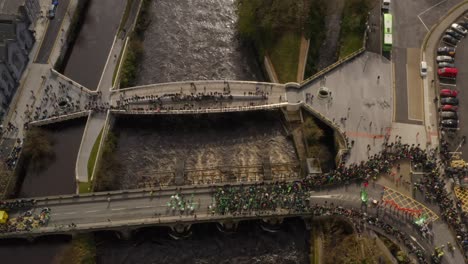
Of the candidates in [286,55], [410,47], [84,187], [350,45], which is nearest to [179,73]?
[286,55]

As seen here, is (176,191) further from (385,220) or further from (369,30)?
(369,30)

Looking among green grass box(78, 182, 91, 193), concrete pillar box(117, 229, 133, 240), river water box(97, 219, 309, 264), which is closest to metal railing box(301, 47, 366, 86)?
river water box(97, 219, 309, 264)

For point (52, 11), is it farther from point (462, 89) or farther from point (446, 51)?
point (462, 89)

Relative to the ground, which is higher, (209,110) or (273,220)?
Answer: (209,110)

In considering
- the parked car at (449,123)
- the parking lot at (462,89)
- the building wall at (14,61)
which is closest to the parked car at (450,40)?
the parking lot at (462,89)

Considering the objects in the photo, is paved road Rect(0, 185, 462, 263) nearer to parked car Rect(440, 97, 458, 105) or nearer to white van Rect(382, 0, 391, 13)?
parked car Rect(440, 97, 458, 105)
